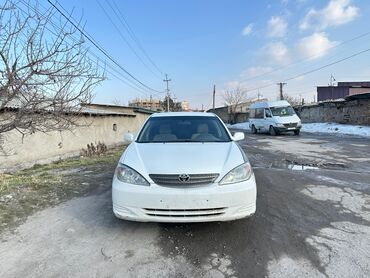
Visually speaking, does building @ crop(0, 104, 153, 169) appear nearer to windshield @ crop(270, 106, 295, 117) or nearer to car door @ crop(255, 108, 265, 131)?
car door @ crop(255, 108, 265, 131)

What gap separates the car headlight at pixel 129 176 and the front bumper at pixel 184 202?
6 cm

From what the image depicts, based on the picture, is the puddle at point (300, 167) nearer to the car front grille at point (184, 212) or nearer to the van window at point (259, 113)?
the car front grille at point (184, 212)

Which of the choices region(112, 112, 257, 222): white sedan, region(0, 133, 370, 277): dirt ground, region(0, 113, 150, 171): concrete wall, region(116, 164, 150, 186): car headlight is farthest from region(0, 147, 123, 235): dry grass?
region(0, 113, 150, 171): concrete wall

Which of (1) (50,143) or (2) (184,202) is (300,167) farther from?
(1) (50,143)

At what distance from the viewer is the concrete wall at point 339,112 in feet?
86.4

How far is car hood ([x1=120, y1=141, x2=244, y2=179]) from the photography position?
381 cm

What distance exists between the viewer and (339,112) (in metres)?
30.6

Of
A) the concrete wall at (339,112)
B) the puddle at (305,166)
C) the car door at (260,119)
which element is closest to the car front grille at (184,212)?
the puddle at (305,166)

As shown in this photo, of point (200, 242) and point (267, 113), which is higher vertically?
point (267, 113)

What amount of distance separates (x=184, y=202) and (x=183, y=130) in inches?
76.8

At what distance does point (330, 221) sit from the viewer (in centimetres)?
445

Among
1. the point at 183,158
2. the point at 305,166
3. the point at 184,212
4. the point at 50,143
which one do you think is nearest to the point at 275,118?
the point at 305,166

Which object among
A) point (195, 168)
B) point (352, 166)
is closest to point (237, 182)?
point (195, 168)

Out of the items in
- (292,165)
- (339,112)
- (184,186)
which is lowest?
(292,165)
